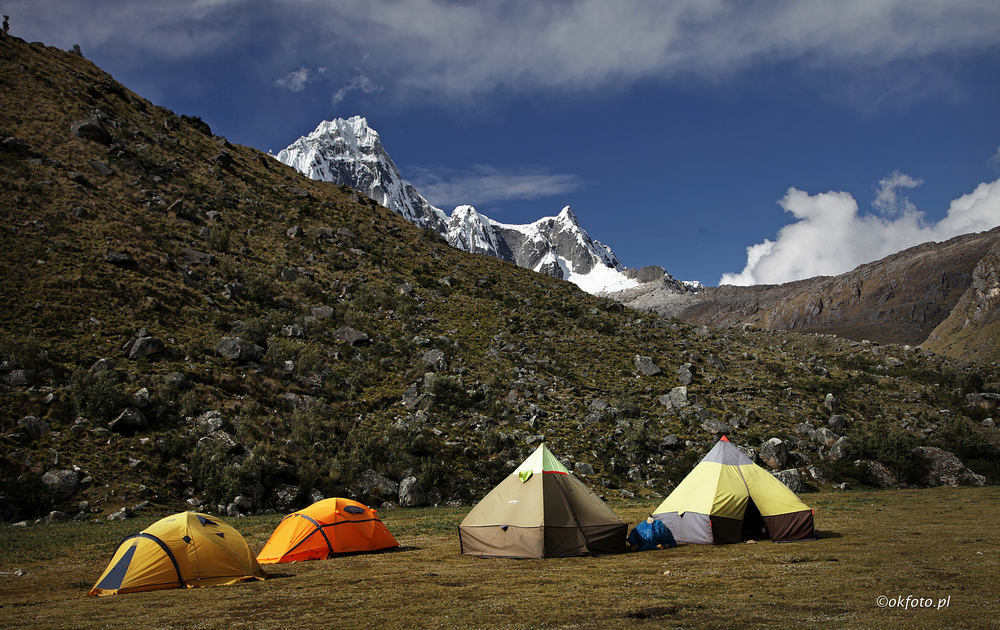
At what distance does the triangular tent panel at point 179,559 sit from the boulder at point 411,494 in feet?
40.6

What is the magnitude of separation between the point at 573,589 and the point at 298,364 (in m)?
25.7

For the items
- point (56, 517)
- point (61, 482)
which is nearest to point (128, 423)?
point (61, 482)

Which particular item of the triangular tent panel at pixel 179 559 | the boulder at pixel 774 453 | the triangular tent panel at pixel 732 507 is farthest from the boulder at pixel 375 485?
the boulder at pixel 774 453

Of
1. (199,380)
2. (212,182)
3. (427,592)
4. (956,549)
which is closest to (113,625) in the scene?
(427,592)

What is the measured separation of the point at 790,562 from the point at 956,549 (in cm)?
438

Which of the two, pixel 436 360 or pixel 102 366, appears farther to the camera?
pixel 436 360

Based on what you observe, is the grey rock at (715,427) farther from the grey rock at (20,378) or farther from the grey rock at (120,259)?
the grey rock at (120,259)

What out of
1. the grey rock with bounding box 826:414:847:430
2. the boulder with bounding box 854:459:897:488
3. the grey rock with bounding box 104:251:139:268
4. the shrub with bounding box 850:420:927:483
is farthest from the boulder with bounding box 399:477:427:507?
the grey rock with bounding box 826:414:847:430

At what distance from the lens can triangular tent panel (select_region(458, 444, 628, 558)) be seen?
44.4 ft

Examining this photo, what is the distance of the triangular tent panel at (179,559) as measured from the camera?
10.8 meters

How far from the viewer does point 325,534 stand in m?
14.7

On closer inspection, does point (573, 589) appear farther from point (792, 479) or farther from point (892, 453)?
point (892, 453)

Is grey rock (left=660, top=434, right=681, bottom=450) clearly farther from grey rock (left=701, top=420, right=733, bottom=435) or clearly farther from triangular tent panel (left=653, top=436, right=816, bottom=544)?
triangular tent panel (left=653, top=436, right=816, bottom=544)

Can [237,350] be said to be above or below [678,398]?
above
